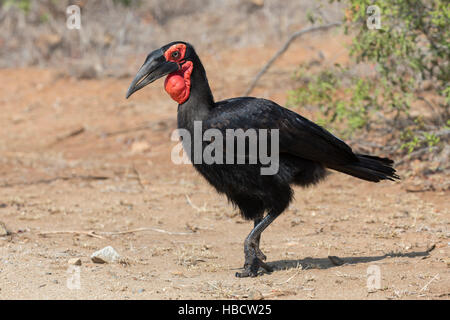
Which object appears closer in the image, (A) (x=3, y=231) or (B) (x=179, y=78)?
(B) (x=179, y=78)

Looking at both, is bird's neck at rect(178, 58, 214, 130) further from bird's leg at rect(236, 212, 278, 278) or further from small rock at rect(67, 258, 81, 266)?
small rock at rect(67, 258, 81, 266)

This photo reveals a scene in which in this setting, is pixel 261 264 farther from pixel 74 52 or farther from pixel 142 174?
pixel 74 52

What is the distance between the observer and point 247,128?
13.5 feet

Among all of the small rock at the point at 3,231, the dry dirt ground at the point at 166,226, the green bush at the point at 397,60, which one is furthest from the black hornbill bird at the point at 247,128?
the green bush at the point at 397,60

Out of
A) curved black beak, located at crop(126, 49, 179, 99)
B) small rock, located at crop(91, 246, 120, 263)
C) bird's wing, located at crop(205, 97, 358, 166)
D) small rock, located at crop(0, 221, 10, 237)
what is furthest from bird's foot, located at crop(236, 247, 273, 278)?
small rock, located at crop(0, 221, 10, 237)

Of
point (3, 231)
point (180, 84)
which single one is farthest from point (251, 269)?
point (3, 231)

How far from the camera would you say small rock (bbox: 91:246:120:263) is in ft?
14.1

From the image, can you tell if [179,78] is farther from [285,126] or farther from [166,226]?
[166,226]

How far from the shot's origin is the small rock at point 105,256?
4309 mm

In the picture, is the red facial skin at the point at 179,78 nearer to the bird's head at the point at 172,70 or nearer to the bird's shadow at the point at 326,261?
the bird's head at the point at 172,70

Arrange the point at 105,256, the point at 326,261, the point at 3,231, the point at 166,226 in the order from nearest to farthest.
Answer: the point at 105,256 → the point at 326,261 → the point at 3,231 → the point at 166,226

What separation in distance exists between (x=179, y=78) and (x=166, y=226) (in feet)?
6.32

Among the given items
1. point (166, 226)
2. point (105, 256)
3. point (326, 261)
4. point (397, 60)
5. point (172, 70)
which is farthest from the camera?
point (397, 60)
